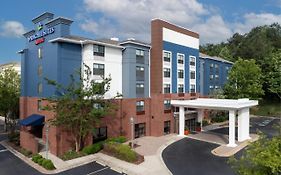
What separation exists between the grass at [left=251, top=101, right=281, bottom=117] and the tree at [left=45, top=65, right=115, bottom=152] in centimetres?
5080

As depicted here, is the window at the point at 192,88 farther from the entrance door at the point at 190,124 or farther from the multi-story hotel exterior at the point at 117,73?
the entrance door at the point at 190,124

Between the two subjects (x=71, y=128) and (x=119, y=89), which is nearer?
(x=71, y=128)

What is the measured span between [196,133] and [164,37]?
1597 centimetres

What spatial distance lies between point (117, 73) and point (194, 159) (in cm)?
1570

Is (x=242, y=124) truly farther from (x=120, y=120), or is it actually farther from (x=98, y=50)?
(x=98, y=50)

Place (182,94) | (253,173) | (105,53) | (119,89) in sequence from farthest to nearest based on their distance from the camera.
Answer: (182,94) → (119,89) → (105,53) → (253,173)

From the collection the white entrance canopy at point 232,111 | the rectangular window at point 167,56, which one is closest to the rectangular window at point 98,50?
the rectangular window at point 167,56

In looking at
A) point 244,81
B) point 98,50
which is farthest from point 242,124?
point 244,81

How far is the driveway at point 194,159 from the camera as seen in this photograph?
24.0 meters

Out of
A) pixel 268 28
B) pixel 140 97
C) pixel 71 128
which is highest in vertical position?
pixel 268 28

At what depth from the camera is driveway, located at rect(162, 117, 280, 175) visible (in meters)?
24.0

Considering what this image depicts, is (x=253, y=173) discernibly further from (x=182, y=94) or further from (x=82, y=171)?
(x=182, y=94)

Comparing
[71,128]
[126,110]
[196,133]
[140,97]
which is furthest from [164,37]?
[71,128]

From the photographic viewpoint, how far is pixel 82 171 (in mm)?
24062
